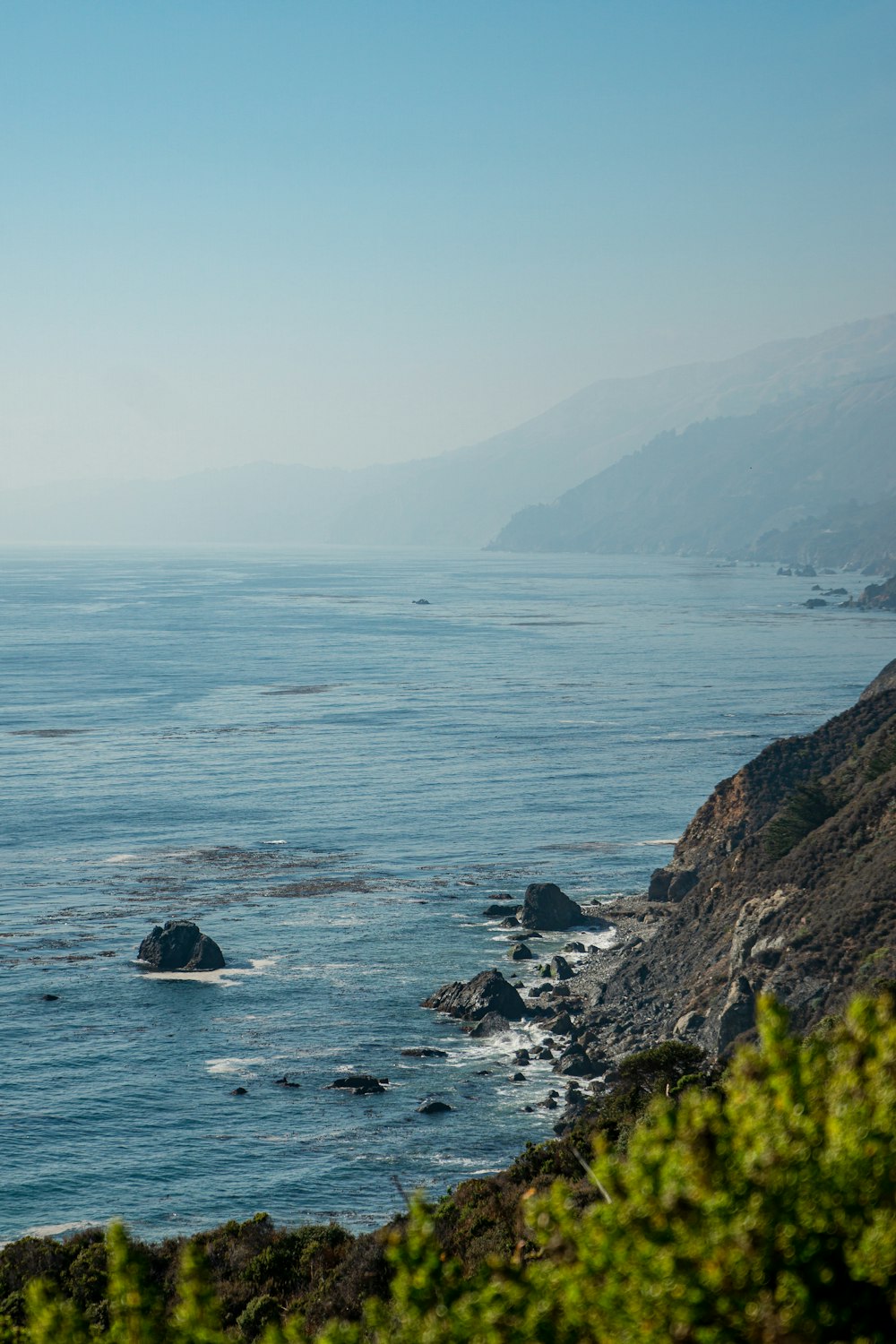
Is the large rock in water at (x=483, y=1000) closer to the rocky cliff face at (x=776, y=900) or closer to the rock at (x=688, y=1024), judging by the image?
the rocky cliff face at (x=776, y=900)

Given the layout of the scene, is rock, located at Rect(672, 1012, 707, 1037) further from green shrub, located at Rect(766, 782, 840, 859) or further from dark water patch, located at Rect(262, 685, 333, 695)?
dark water patch, located at Rect(262, 685, 333, 695)

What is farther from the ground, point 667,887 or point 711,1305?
point 711,1305

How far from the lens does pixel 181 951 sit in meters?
71.6

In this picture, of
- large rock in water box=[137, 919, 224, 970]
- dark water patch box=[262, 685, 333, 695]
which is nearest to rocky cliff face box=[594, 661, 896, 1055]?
large rock in water box=[137, 919, 224, 970]

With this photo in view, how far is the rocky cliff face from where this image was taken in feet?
175

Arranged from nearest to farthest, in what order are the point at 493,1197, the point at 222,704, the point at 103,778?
the point at 493,1197, the point at 103,778, the point at 222,704

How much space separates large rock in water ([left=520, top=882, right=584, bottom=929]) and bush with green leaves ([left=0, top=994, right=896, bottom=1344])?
220ft

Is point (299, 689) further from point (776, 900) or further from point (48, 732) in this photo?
point (776, 900)

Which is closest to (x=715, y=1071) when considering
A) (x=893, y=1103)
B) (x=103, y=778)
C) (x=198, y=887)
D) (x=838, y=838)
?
(x=838, y=838)

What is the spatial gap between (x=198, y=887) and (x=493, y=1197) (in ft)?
184

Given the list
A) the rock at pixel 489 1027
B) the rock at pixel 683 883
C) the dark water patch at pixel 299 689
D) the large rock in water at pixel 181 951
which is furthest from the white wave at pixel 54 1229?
the dark water patch at pixel 299 689

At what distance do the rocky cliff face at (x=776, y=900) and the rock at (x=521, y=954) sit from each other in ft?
19.7

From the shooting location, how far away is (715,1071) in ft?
139

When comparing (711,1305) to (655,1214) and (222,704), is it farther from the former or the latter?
(222,704)
